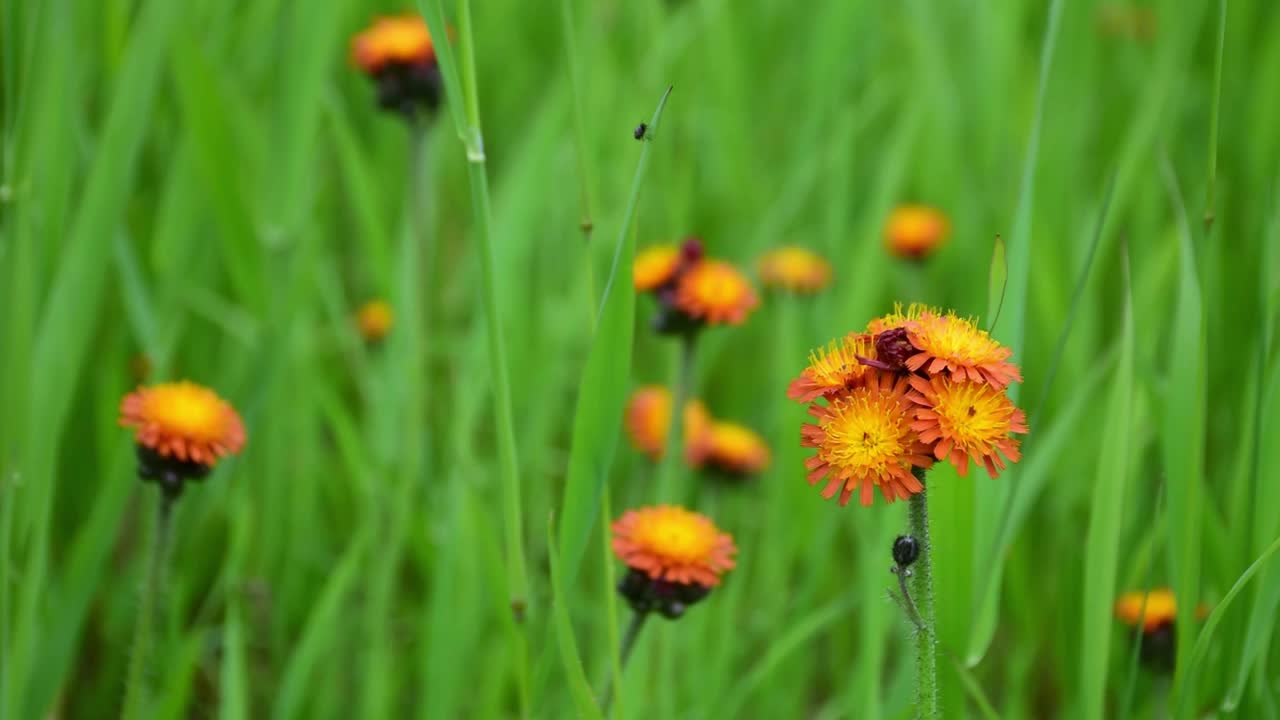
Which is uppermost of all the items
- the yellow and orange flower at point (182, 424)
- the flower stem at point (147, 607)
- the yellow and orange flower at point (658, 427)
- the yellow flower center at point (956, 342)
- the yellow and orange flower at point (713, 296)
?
the yellow and orange flower at point (713, 296)

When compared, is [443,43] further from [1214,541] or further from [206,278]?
[206,278]

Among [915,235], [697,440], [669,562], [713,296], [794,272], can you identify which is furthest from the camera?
[915,235]

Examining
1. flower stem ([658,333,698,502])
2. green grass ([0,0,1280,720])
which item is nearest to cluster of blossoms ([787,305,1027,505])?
green grass ([0,0,1280,720])

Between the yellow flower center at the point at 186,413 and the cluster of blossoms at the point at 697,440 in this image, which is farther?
the cluster of blossoms at the point at 697,440

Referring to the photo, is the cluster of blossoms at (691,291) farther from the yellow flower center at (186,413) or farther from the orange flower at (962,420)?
the orange flower at (962,420)

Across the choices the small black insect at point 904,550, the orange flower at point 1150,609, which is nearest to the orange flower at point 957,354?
the small black insect at point 904,550

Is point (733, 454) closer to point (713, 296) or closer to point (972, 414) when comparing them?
point (713, 296)

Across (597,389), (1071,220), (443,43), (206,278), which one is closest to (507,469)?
(597,389)

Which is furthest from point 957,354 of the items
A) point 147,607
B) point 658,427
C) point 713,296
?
point 658,427
